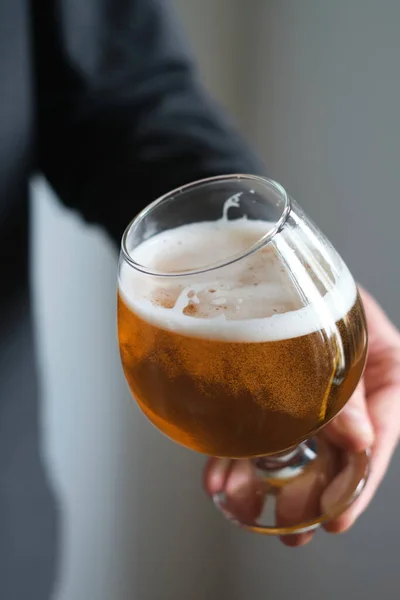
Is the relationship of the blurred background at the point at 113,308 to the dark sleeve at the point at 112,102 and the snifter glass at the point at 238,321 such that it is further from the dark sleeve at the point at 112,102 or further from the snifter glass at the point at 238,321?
the snifter glass at the point at 238,321

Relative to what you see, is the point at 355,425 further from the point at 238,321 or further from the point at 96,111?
the point at 96,111

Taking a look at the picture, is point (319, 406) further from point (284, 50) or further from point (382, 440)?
point (284, 50)

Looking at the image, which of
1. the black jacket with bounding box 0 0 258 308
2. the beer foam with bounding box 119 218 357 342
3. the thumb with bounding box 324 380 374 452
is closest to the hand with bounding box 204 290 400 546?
the thumb with bounding box 324 380 374 452

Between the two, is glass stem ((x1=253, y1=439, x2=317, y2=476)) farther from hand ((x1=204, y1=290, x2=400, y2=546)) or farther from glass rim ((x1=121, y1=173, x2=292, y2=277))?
glass rim ((x1=121, y1=173, x2=292, y2=277))

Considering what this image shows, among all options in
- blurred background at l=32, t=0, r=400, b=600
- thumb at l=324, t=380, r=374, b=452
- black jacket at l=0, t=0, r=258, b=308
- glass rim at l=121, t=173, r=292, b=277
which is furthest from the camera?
blurred background at l=32, t=0, r=400, b=600

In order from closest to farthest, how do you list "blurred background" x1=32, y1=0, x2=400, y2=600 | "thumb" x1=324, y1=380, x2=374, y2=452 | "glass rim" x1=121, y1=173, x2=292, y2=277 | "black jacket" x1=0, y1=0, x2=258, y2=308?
1. "glass rim" x1=121, y1=173, x2=292, y2=277
2. "thumb" x1=324, y1=380, x2=374, y2=452
3. "black jacket" x1=0, y1=0, x2=258, y2=308
4. "blurred background" x1=32, y1=0, x2=400, y2=600

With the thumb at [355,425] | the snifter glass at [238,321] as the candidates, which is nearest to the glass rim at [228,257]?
the snifter glass at [238,321]

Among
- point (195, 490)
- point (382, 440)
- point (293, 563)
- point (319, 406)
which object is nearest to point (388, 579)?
point (293, 563)
